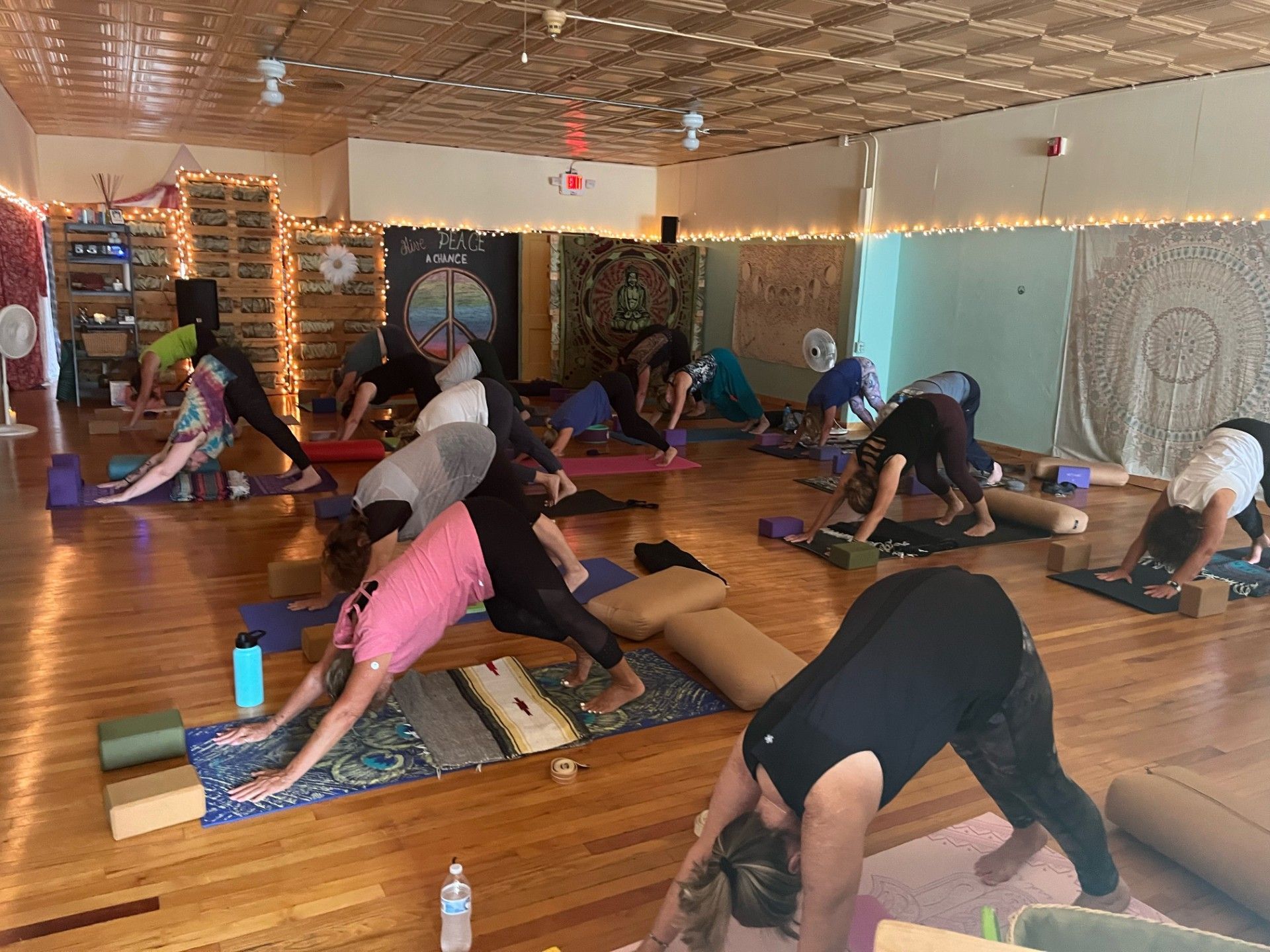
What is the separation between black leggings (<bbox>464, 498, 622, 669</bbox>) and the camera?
270 cm

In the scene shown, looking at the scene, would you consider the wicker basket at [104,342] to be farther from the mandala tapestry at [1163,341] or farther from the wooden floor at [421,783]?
the mandala tapestry at [1163,341]

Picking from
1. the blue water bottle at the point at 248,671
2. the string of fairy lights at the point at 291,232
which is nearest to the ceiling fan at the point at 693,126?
the string of fairy lights at the point at 291,232

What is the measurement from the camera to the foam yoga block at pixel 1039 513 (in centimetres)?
552

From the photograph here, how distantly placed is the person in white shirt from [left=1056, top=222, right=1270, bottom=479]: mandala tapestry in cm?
193

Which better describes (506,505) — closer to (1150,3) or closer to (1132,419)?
(1150,3)

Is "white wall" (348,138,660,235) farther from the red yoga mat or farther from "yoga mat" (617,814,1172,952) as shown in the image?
"yoga mat" (617,814,1172,952)

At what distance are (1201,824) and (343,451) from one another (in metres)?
5.95

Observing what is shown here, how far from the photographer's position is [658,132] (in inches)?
366

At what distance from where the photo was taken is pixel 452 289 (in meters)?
10.6

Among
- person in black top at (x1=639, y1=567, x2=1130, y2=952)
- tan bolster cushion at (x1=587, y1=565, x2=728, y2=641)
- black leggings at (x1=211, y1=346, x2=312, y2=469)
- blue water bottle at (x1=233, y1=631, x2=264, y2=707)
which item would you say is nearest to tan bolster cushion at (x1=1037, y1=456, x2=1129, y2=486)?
tan bolster cushion at (x1=587, y1=565, x2=728, y2=641)

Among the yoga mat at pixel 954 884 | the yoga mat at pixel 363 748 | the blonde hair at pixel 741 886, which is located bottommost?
the yoga mat at pixel 954 884

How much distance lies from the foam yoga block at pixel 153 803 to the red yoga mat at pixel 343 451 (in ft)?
14.7

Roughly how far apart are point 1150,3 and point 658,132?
205 inches

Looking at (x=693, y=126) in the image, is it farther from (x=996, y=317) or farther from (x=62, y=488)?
(x=62, y=488)
